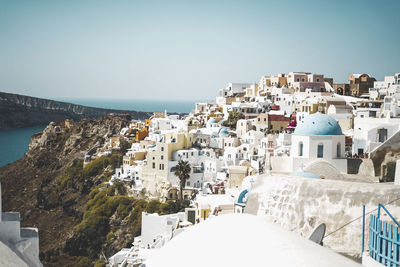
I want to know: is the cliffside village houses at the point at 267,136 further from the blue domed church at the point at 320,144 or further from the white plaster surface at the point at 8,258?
the white plaster surface at the point at 8,258

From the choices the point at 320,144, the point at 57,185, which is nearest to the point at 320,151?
the point at 320,144

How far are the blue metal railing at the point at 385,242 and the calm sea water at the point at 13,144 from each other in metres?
79.5

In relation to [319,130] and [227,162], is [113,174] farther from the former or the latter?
[319,130]

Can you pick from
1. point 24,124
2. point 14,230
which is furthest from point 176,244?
point 24,124

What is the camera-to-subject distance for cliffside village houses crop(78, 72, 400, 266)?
54.5 ft

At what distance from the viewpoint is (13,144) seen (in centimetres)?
9519

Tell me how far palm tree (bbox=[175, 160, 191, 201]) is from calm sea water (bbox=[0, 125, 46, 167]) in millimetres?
53367

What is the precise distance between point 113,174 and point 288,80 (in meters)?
27.8

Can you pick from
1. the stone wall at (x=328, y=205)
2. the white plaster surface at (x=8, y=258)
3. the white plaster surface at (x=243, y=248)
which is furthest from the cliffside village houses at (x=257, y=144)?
the white plaster surface at (x=8, y=258)

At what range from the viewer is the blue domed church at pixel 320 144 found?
1647 cm

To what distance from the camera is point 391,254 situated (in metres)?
5.12

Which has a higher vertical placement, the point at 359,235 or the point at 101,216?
the point at 359,235

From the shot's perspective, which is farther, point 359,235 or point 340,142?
point 340,142

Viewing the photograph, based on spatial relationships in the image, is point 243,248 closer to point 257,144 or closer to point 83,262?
point 83,262
